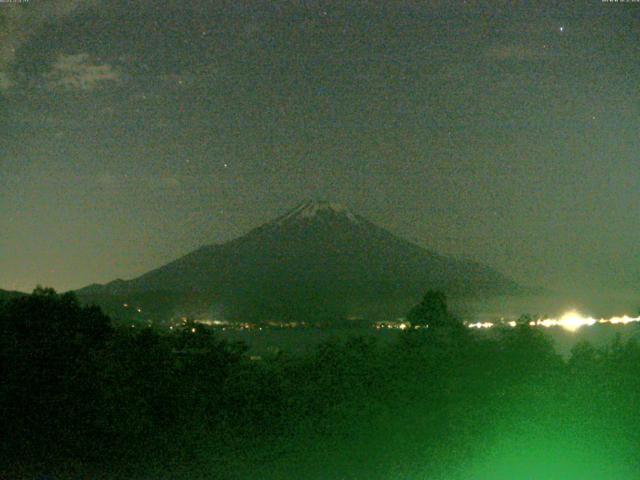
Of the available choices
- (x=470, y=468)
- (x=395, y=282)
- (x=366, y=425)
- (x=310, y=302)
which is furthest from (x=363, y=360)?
(x=395, y=282)

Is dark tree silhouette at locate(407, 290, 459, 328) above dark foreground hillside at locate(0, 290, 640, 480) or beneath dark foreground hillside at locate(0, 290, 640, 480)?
above

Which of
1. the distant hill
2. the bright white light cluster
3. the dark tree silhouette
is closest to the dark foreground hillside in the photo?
the bright white light cluster

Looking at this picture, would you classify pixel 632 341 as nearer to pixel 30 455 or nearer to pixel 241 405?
pixel 241 405

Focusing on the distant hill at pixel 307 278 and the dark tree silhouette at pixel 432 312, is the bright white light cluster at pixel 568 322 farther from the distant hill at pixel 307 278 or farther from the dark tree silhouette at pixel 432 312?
the distant hill at pixel 307 278

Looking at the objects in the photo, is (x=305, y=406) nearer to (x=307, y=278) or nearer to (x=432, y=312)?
(x=432, y=312)

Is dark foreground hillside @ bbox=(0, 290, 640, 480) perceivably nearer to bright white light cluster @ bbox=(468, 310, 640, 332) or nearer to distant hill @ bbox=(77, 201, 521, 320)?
bright white light cluster @ bbox=(468, 310, 640, 332)

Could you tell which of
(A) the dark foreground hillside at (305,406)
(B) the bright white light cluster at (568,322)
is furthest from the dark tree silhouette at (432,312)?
(A) the dark foreground hillside at (305,406)

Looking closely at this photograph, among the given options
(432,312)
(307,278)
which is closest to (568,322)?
(432,312)
